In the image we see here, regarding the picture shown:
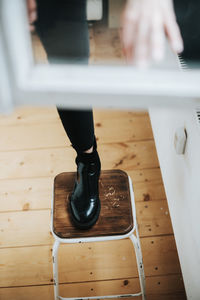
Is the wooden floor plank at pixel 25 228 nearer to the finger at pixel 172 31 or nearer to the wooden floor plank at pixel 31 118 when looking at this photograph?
the wooden floor plank at pixel 31 118

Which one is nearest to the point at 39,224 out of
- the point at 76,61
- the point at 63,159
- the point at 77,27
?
the point at 63,159

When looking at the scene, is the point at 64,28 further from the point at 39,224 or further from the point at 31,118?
the point at 31,118

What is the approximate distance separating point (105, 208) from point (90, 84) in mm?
664

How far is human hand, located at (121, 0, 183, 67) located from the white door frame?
0.02 meters

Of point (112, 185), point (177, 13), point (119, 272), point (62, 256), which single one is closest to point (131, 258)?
point (119, 272)

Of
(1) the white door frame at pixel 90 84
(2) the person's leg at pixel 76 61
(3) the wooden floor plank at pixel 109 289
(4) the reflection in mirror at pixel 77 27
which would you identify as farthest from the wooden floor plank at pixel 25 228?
(1) the white door frame at pixel 90 84

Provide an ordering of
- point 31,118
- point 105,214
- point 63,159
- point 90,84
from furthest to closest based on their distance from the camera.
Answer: point 31,118 → point 63,159 → point 105,214 → point 90,84

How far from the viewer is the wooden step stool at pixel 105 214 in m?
0.89

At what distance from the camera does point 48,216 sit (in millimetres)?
1305

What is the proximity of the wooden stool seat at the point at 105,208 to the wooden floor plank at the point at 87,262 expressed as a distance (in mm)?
344

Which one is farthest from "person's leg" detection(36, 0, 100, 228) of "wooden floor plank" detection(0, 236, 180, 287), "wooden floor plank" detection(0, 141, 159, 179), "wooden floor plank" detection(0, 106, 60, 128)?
"wooden floor plank" detection(0, 106, 60, 128)

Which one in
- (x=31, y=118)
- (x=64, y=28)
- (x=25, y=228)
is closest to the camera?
(x=64, y=28)

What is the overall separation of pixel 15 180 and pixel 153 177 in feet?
1.90

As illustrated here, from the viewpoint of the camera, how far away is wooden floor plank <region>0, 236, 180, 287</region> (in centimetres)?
118
